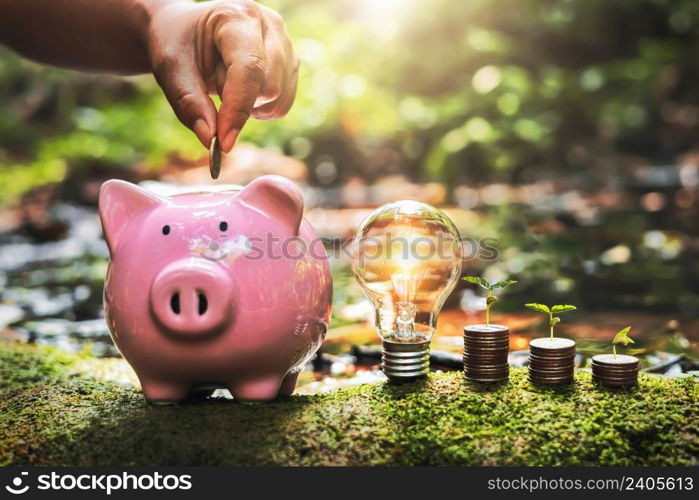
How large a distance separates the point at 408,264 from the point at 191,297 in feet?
2.22

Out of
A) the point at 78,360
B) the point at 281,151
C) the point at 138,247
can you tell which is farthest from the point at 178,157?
the point at 138,247

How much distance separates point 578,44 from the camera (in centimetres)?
1006

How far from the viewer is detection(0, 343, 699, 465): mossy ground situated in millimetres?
1629

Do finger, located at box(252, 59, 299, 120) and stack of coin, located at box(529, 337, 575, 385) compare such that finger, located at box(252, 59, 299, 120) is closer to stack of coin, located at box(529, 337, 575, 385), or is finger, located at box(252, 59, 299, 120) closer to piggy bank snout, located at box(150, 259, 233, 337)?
piggy bank snout, located at box(150, 259, 233, 337)

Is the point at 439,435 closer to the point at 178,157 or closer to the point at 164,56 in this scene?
the point at 164,56

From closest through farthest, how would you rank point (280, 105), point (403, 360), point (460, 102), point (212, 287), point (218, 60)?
point (212, 287) < point (403, 360) < point (218, 60) < point (280, 105) < point (460, 102)

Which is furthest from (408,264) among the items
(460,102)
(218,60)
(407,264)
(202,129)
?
(460,102)

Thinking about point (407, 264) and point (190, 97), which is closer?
point (190, 97)

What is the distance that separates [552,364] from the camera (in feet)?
6.31

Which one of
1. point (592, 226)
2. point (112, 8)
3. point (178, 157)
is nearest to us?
point (112, 8)

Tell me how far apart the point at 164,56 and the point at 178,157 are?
6860mm

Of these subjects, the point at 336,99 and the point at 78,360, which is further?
the point at 336,99

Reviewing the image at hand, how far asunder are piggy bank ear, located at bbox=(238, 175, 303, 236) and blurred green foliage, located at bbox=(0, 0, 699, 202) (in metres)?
6.58

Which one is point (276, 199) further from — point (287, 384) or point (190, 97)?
point (287, 384)
